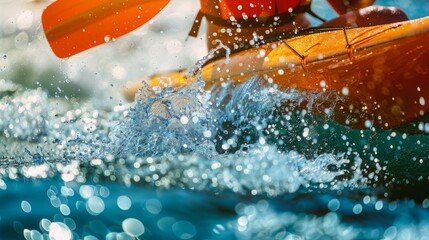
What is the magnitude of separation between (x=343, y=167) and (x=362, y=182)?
13 cm

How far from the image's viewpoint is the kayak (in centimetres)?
272

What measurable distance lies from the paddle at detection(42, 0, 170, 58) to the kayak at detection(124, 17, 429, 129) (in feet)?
1.82

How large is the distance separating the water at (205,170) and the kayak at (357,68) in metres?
0.08

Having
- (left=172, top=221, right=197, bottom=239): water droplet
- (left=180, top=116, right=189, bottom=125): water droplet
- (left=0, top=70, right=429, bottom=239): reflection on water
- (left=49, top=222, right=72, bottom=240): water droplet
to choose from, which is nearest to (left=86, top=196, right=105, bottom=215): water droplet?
(left=0, top=70, right=429, bottom=239): reflection on water

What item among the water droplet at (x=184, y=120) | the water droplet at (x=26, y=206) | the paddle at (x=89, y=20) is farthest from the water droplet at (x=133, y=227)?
the paddle at (x=89, y=20)

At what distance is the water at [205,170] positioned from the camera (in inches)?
90.8

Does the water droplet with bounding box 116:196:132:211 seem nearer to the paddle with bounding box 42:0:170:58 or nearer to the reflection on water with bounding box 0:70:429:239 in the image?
the reflection on water with bounding box 0:70:429:239

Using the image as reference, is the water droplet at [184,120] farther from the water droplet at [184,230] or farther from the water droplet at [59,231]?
the water droplet at [59,231]

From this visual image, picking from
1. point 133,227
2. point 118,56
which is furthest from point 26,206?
point 118,56

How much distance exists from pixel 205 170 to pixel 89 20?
Answer: 113 centimetres

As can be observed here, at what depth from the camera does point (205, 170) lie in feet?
9.64

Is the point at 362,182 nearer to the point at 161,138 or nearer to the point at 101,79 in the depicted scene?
the point at 161,138

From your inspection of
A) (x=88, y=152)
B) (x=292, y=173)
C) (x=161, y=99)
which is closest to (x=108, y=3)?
(x=161, y=99)

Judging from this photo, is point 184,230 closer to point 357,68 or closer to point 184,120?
point 184,120
